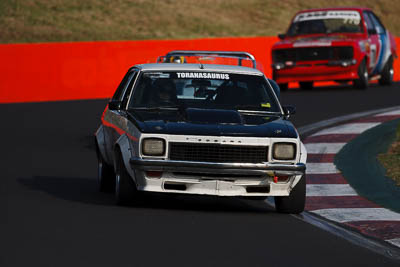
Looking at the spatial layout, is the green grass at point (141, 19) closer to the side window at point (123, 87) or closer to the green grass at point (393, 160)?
the green grass at point (393, 160)

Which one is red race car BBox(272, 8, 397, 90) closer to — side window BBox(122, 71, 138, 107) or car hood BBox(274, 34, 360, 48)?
car hood BBox(274, 34, 360, 48)

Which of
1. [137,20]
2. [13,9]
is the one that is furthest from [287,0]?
[13,9]

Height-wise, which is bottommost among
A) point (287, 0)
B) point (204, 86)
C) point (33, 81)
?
point (287, 0)

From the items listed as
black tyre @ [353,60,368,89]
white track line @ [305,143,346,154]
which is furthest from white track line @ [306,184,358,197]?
black tyre @ [353,60,368,89]

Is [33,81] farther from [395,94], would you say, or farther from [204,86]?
[204,86]

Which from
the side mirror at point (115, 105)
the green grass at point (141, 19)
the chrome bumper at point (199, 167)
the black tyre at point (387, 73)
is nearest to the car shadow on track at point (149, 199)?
the chrome bumper at point (199, 167)

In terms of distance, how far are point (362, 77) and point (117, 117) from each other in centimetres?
1505

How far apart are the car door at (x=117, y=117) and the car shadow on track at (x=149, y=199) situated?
0.48 metres

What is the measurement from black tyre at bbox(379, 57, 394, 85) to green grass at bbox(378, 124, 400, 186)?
40.2 ft

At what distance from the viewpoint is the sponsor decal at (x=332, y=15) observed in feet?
83.6

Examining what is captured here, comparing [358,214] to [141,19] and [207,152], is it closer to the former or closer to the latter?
[207,152]

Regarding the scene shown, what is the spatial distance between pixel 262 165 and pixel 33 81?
51.4 ft

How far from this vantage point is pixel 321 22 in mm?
25453

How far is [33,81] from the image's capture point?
24484 millimetres
